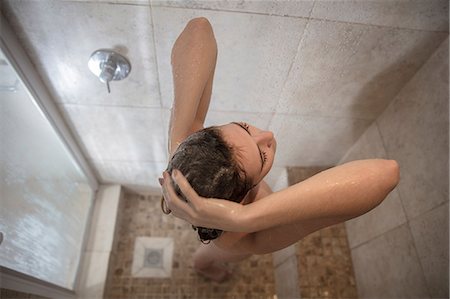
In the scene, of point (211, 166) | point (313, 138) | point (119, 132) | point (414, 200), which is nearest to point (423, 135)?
point (414, 200)

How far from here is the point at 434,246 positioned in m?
1.12

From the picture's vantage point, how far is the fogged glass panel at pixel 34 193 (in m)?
1.07

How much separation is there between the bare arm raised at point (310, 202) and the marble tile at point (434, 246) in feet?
2.37

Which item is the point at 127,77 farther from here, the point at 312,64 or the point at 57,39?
the point at 312,64

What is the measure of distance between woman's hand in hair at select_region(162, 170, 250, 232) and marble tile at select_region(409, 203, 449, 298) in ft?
3.04

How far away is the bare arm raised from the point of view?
558 millimetres

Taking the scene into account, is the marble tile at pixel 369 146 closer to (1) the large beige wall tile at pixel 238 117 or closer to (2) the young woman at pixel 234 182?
(1) the large beige wall tile at pixel 238 117

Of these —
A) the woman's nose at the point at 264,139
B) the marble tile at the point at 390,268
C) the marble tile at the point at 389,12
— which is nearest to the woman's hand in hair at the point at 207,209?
the woman's nose at the point at 264,139

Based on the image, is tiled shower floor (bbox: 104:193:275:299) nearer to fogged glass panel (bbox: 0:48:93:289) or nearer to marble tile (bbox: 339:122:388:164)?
fogged glass panel (bbox: 0:48:93:289)

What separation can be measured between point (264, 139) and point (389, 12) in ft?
2.19

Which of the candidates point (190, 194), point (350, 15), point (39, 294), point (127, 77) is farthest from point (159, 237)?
point (350, 15)

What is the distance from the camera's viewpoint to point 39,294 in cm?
128

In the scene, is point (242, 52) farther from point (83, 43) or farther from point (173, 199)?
point (173, 199)

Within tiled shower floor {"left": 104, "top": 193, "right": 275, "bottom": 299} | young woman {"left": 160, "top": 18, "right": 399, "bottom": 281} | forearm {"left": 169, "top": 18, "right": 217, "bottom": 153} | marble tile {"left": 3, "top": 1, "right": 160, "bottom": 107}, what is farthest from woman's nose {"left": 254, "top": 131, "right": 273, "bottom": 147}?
tiled shower floor {"left": 104, "top": 193, "right": 275, "bottom": 299}
